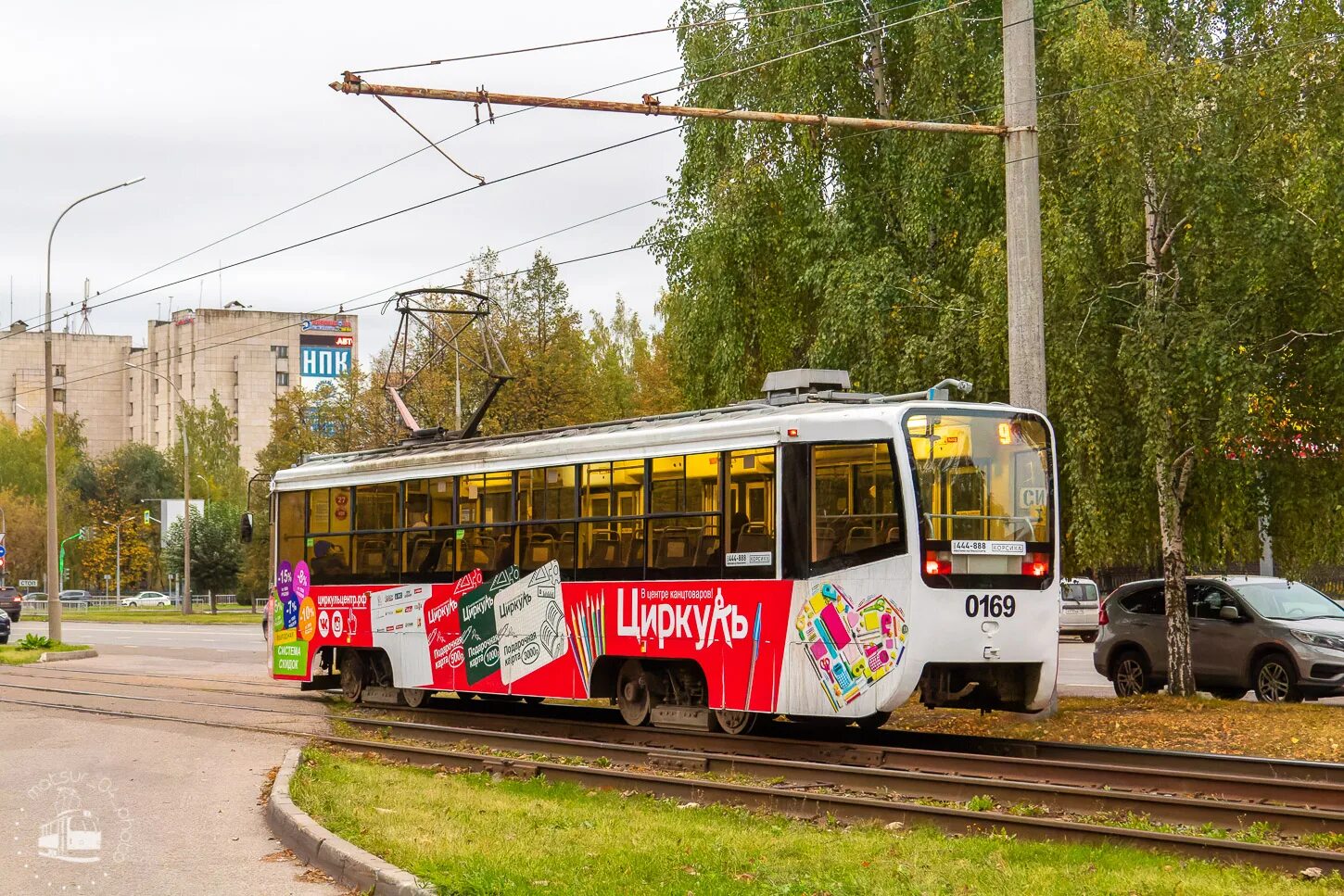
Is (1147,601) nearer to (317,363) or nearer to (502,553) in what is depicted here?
(502,553)

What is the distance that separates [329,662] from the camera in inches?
829

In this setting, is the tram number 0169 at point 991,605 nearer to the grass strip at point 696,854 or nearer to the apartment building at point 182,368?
the grass strip at point 696,854

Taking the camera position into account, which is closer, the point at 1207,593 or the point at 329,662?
the point at 1207,593

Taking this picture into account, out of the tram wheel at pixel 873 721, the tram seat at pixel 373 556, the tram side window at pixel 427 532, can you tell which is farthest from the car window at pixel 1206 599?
the tram seat at pixel 373 556

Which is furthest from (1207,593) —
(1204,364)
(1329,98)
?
(1329,98)

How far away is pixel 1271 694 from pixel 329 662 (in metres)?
12.0

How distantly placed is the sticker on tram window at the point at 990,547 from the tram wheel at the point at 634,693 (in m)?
3.91

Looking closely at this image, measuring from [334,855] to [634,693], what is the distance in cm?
725

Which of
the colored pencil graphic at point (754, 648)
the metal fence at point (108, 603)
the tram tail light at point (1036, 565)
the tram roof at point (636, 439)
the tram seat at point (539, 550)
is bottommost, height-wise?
the metal fence at point (108, 603)

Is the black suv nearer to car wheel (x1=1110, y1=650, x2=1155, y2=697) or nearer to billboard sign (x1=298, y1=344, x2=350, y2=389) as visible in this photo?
billboard sign (x1=298, y1=344, x2=350, y2=389)

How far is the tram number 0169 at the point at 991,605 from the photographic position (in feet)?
44.1

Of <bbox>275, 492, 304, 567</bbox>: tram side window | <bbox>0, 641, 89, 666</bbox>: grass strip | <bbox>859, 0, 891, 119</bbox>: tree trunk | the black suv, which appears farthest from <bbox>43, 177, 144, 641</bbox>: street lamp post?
the black suv

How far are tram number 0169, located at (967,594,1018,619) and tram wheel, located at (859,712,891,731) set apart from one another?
1.50m

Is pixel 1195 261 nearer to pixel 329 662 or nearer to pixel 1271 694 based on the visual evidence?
pixel 1271 694
